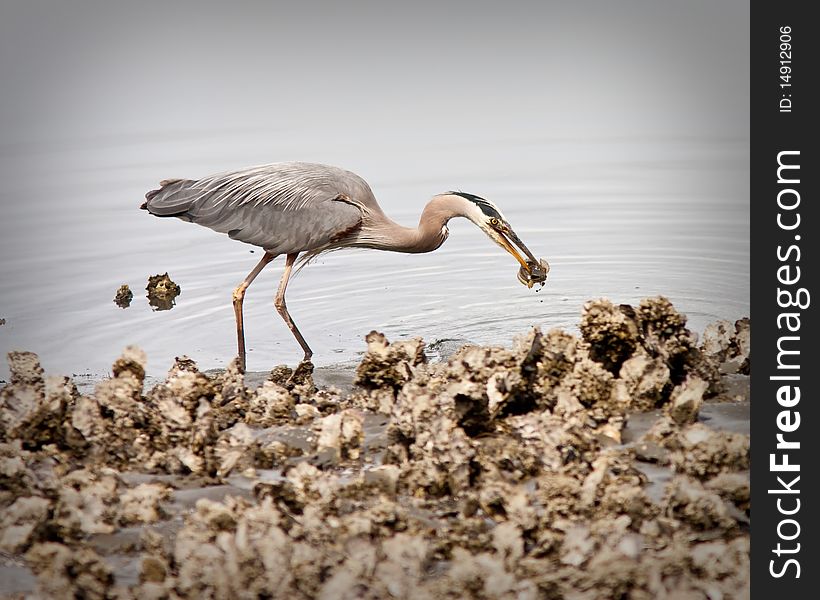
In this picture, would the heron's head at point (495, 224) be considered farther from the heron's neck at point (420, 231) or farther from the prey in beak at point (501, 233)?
the heron's neck at point (420, 231)

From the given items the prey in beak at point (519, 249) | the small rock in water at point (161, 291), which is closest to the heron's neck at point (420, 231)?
the prey in beak at point (519, 249)

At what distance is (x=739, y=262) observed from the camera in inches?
231

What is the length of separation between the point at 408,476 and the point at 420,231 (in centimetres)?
300

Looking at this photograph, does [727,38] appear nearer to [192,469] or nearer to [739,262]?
[739,262]

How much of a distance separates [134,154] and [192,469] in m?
3.59

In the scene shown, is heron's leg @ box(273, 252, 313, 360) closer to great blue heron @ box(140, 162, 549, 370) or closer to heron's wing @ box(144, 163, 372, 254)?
great blue heron @ box(140, 162, 549, 370)

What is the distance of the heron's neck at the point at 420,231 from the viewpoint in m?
6.49

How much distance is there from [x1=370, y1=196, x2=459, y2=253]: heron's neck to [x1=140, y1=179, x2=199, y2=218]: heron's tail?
1.03m

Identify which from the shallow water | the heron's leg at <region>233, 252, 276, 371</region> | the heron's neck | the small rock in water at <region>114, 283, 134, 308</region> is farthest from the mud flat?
the small rock in water at <region>114, 283, 134, 308</region>

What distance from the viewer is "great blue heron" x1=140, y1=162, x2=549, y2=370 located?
625 centimetres

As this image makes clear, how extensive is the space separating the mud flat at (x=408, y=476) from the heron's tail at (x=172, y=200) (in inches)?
62.5

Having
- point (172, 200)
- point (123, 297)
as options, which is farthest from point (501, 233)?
point (123, 297)

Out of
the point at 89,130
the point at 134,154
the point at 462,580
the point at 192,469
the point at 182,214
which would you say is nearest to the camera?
the point at 462,580
